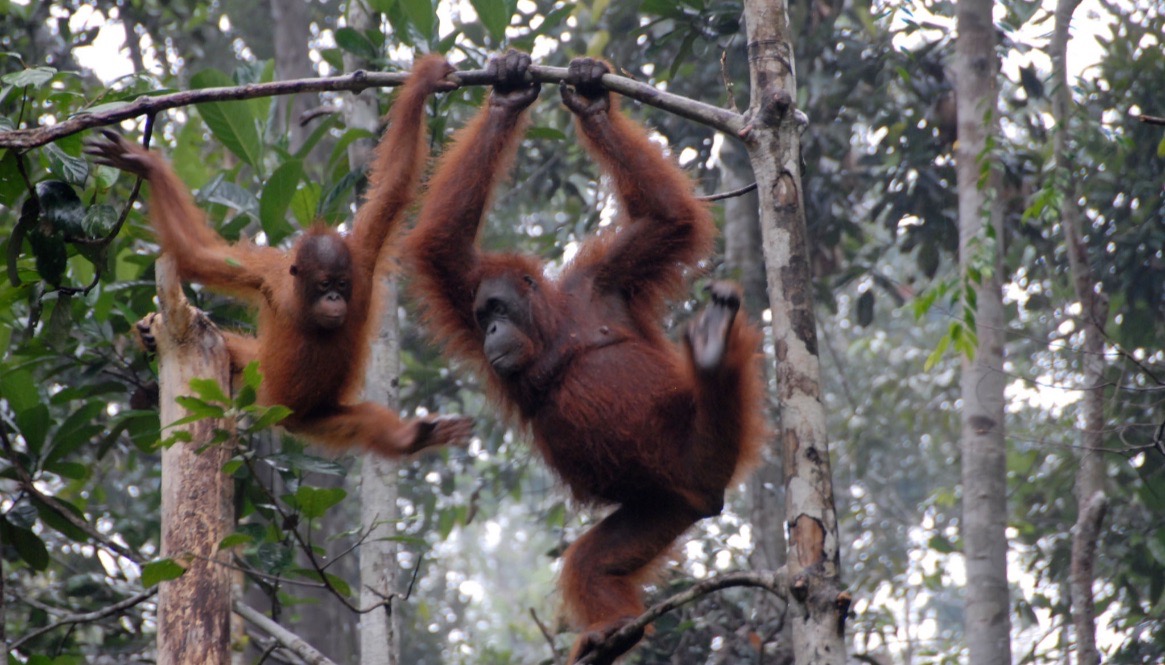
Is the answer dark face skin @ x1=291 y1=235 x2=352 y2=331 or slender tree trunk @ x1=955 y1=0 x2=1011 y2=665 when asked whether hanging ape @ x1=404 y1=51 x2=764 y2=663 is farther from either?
slender tree trunk @ x1=955 y1=0 x2=1011 y2=665

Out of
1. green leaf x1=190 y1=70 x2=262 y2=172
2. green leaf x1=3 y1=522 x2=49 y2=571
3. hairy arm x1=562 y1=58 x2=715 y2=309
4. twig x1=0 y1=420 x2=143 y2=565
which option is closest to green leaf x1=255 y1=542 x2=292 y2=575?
twig x1=0 y1=420 x2=143 y2=565

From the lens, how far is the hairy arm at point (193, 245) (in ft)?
13.2

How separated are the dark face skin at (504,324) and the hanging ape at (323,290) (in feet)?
1.44

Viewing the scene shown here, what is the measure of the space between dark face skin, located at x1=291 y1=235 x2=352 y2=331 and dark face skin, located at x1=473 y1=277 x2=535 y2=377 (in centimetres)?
56

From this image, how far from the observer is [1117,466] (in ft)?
21.0

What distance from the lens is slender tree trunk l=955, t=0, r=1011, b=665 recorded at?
17.0 ft

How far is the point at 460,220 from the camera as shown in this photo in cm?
396

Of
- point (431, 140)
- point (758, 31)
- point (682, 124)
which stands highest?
point (682, 124)

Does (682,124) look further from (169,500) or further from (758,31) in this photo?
(169,500)

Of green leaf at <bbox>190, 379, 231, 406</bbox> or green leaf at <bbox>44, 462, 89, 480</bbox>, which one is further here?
green leaf at <bbox>44, 462, 89, 480</bbox>

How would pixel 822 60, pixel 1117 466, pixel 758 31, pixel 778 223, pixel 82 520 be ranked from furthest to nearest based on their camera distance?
pixel 822 60, pixel 1117 466, pixel 82 520, pixel 758 31, pixel 778 223

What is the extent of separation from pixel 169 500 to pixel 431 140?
6.59 ft

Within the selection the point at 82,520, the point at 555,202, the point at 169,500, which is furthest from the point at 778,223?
the point at 555,202

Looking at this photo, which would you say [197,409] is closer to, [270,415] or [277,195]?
[270,415]
